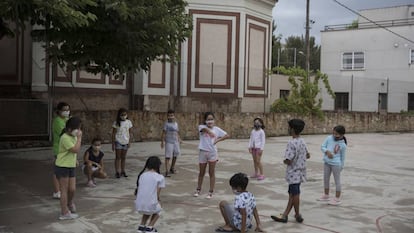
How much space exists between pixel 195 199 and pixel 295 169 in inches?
92.2

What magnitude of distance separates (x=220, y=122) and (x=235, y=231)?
15.4 metres

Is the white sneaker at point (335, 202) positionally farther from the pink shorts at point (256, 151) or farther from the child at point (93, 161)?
the child at point (93, 161)

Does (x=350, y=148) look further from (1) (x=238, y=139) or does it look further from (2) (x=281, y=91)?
(2) (x=281, y=91)

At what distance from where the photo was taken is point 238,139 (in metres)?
22.6

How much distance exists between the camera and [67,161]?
7719 mm

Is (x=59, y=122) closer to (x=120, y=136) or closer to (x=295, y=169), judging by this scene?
(x=120, y=136)

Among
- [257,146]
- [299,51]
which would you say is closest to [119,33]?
[257,146]

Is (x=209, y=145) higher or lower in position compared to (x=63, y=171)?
higher

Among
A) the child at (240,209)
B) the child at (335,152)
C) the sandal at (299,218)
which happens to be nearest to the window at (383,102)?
the child at (335,152)

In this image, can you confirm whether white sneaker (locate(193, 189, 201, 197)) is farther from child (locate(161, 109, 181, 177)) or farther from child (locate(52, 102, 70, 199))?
child (locate(52, 102, 70, 199))

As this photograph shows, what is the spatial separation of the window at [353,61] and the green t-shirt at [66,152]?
37.1 meters

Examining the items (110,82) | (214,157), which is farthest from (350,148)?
(214,157)

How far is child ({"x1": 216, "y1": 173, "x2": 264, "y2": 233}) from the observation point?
6824 millimetres

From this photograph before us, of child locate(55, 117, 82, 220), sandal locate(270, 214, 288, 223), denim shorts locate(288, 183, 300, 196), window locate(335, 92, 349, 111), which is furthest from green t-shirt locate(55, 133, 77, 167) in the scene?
window locate(335, 92, 349, 111)
